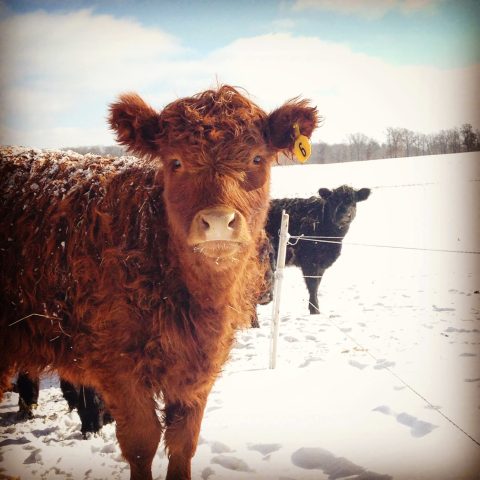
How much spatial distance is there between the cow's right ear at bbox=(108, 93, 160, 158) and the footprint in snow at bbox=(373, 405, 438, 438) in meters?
2.95

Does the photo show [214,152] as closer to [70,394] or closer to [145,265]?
[145,265]

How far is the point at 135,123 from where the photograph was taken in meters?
2.14

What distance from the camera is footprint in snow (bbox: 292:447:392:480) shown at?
244 cm

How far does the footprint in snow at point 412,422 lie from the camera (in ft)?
9.24

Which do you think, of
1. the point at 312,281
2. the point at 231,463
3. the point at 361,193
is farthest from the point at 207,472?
the point at 361,193

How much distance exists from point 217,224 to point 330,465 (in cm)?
214

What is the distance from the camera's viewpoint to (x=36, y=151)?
9.33ft

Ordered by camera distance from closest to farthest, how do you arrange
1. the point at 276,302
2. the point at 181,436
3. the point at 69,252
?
the point at 69,252, the point at 181,436, the point at 276,302

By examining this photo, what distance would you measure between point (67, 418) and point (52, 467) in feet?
2.54

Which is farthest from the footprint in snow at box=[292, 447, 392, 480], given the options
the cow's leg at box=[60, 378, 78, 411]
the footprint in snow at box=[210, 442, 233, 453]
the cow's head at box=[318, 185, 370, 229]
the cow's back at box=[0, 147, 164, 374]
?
the cow's head at box=[318, 185, 370, 229]

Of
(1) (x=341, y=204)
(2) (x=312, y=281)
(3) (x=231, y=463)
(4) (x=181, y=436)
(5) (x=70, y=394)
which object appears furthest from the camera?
(1) (x=341, y=204)

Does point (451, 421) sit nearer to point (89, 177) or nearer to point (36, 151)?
point (89, 177)

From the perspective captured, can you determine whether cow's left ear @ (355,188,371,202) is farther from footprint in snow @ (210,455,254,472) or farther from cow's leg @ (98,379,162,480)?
cow's leg @ (98,379,162,480)

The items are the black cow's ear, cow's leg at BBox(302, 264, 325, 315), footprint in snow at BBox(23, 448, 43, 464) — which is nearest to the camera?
footprint in snow at BBox(23, 448, 43, 464)
